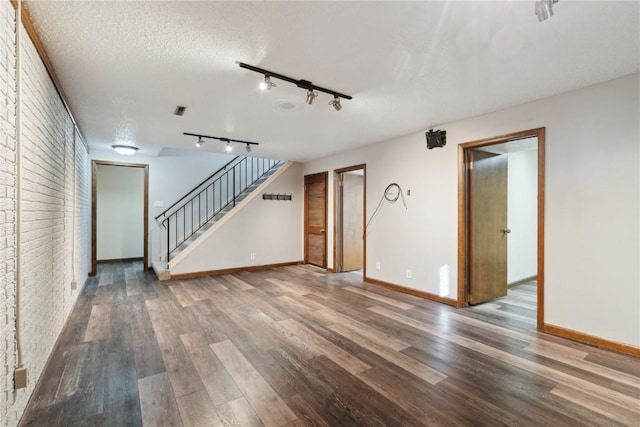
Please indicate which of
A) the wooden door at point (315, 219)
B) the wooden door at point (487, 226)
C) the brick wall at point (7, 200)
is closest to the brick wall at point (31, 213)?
the brick wall at point (7, 200)

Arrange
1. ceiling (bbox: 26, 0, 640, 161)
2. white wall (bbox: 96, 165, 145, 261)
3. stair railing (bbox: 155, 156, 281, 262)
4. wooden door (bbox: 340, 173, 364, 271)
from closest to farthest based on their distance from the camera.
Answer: ceiling (bbox: 26, 0, 640, 161) → wooden door (bbox: 340, 173, 364, 271) → stair railing (bbox: 155, 156, 281, 262) → white wall (bbox: 96, 165, 145, 261)

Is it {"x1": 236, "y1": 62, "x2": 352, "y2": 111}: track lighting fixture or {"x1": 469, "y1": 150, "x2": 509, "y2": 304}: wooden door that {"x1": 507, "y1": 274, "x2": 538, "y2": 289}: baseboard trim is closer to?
{"x1": 469, "y1": 150, "x2": 509, "y2": 304}: wooden door

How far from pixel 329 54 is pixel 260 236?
4.77 metres

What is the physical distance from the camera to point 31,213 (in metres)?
2.05

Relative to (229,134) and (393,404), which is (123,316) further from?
(393,404)

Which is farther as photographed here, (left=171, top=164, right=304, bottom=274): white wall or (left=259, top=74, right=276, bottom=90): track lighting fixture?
(left=171, top=164, right=304, bottom=274): white wall

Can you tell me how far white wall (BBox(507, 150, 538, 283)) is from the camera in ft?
16.1

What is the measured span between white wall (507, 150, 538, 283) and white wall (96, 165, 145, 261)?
801 centimetres

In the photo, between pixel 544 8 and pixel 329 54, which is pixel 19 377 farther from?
pixel 544 8

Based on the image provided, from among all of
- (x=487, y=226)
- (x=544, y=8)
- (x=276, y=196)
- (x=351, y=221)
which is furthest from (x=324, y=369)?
(x=276, y=196)

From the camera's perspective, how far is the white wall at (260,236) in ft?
19.1

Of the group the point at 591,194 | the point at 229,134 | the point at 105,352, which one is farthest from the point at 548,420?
the point at 229,134

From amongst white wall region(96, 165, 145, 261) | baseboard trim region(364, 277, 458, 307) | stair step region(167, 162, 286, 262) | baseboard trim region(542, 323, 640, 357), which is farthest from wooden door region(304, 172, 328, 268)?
white wall region(96, 165, 145, 261)

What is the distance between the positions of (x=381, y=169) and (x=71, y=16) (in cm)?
408
